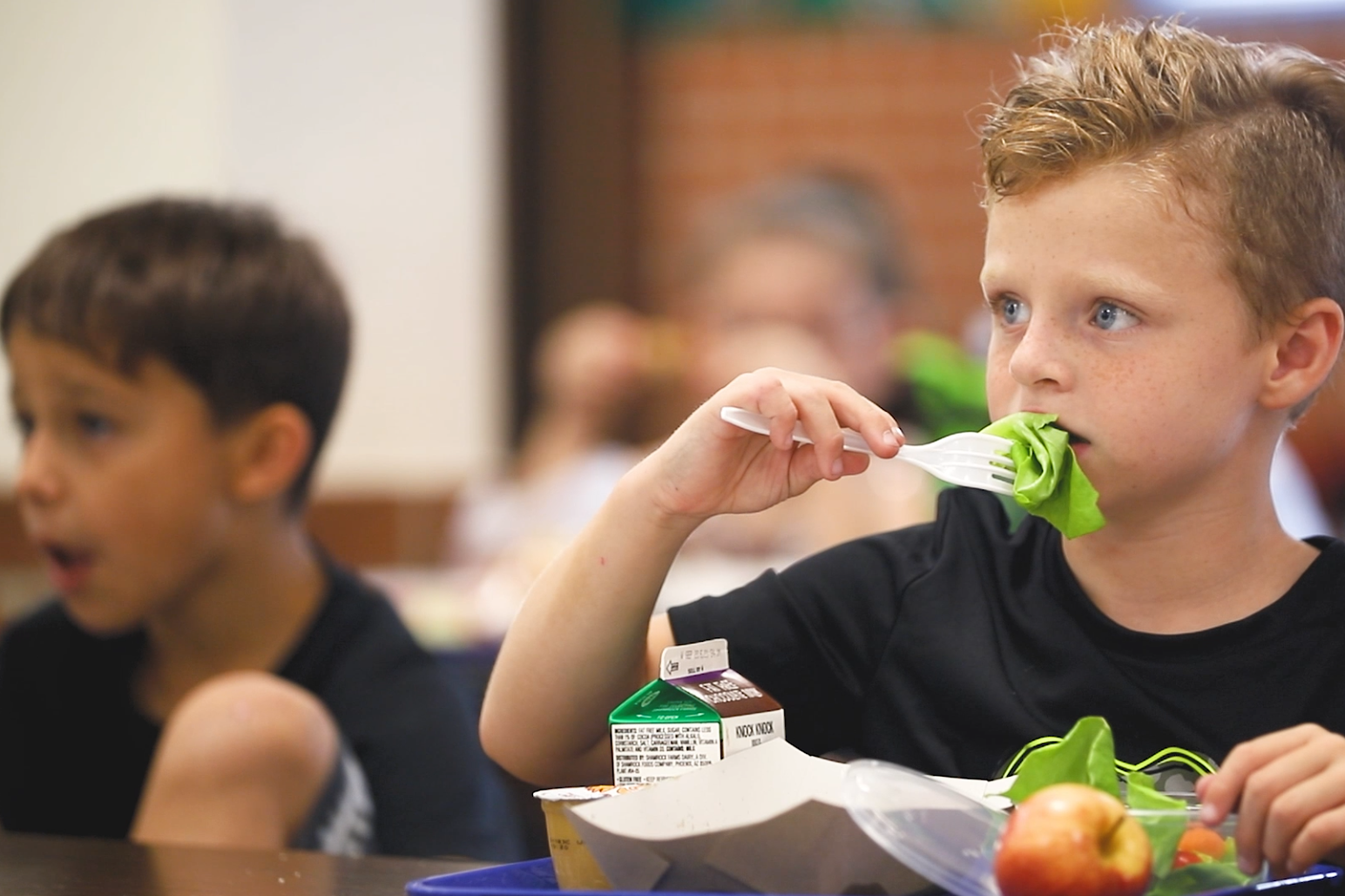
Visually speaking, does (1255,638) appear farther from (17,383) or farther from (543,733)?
(17,383)

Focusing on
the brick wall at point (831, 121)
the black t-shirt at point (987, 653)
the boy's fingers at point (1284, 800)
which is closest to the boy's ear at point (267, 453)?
the black t-shirt at point (987, 653)

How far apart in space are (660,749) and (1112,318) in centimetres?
39

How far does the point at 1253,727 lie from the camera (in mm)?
990

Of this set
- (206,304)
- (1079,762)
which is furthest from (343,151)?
(1079,762)

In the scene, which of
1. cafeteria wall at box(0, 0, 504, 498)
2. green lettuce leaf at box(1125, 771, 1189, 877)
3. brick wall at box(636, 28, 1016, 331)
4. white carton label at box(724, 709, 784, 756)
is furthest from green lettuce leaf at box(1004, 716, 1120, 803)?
brick wall at box(636, 28, 1016, 331)

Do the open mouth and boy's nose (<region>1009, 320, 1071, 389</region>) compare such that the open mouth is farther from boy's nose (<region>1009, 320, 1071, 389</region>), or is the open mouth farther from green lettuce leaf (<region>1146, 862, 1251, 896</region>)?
green lettuce leaf (<region>1146, 862, 1251, 896</region>)

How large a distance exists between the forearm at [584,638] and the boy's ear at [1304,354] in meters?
0.40

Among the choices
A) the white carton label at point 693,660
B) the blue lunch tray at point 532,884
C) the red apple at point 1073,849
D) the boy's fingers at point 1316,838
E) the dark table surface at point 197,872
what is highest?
the white carton label at point 693,660

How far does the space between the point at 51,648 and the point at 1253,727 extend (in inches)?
52.1

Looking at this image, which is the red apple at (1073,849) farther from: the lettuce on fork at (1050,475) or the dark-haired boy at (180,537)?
the dark-haired boy at (180,537)

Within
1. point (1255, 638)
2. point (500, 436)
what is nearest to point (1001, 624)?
point (1255, 638)

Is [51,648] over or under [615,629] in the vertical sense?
under

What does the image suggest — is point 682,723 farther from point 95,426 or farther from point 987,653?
point 95,426

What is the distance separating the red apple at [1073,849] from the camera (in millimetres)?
680
